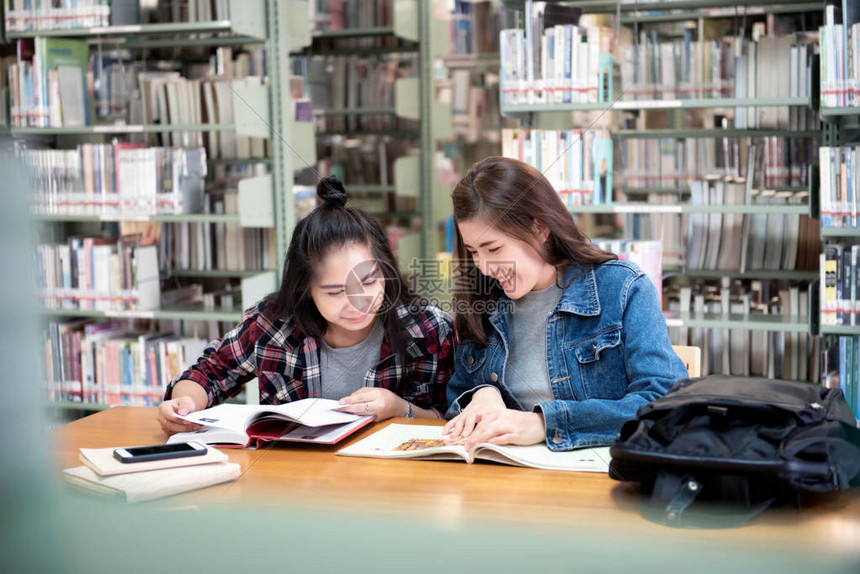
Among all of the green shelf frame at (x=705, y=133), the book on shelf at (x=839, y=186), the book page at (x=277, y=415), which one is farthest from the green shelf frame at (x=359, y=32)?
the book page at (x=277, y=415)

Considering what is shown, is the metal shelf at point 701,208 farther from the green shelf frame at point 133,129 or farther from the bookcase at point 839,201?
the green shelf frame at point 133,129

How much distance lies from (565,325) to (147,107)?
114 inches

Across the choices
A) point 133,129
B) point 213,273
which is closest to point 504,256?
point 133,129

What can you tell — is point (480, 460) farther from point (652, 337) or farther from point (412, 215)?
point (412, 215)

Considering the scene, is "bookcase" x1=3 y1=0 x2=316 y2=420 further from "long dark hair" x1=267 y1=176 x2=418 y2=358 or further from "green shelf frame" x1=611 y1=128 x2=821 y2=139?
"long dark hair" x1=267 y1=176 x2=418 y2=358

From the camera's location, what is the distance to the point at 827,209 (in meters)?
3.00

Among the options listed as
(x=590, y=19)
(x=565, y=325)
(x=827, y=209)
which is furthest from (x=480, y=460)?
(x=590, y=19)

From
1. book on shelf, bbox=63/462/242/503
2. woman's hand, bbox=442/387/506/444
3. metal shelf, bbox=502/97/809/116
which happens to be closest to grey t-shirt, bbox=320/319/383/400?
woman's hand, bbox=442/387/506/444

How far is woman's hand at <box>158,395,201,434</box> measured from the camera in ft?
5.05

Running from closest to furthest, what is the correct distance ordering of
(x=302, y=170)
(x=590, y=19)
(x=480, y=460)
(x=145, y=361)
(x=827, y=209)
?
(x=480, y=460), (x=827, y=209), (x=145, y=361), (x=302, y=170), (x=590, y=19)

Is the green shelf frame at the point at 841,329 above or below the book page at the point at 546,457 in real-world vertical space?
below

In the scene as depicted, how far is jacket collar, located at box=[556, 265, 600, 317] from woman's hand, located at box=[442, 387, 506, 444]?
0.25m

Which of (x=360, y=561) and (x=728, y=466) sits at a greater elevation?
(x=360, y=561)

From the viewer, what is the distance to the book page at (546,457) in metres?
1.27
